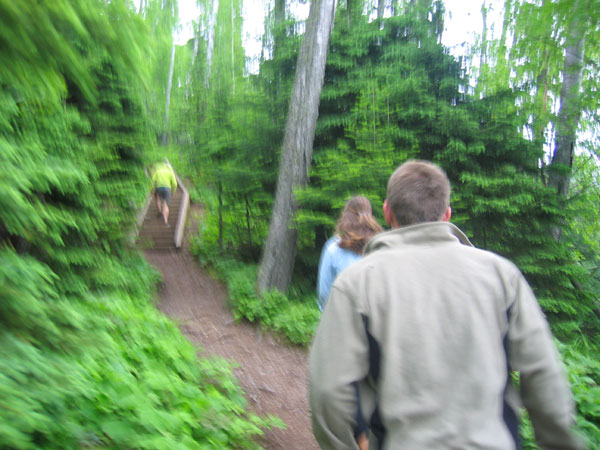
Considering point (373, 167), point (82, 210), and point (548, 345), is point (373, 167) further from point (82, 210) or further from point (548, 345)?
point (548, 345)

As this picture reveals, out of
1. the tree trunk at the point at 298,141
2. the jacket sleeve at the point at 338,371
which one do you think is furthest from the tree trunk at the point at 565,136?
the jacket sleeve at the point at 338,371

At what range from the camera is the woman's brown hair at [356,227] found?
3871 mm

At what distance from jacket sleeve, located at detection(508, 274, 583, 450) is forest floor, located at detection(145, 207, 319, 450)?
3.07 meters

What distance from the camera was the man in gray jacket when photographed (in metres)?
1.55

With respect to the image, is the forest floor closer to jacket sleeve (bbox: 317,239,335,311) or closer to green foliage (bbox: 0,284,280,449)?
green foliage (bbox: 0,284,280,449)

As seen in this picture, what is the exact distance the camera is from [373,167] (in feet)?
30.3

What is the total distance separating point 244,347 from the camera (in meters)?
7.75

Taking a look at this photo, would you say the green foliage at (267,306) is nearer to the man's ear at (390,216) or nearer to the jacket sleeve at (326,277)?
the jacket sleeve at (326,277)

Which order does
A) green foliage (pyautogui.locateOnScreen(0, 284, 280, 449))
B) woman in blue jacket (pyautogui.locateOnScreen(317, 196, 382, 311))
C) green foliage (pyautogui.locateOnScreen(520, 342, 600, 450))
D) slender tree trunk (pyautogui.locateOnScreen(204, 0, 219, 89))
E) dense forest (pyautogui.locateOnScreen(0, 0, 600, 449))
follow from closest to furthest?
green foliage (pyautogui.locateOnScreen(0, 284, 280, 449)) < dense forest (pyautogui.locateOnScreen(0, 0, 600, 449)) < green foliage (pyautogui.locateOnScreen(520, 342, 600, 450)) < woman in blue jacket (pyautogui.locateOnScreen(317, 196, 382, 311)) < slender tree trunk (pyautogui.locateOnScreen(204, 0, 219, 89))

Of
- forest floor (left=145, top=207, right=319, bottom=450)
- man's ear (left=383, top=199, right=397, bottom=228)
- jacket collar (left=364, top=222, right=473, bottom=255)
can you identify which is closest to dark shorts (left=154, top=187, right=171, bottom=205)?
forest floor (left=145, top=207, right=319, bottom=450)

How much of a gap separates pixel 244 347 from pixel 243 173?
5.09 m

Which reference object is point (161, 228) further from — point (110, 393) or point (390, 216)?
point (390, 216)

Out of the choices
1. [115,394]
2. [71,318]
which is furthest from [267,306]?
[71,318]

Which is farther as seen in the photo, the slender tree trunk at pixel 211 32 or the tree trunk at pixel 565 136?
the slender tree trunk at pixel 211 32
